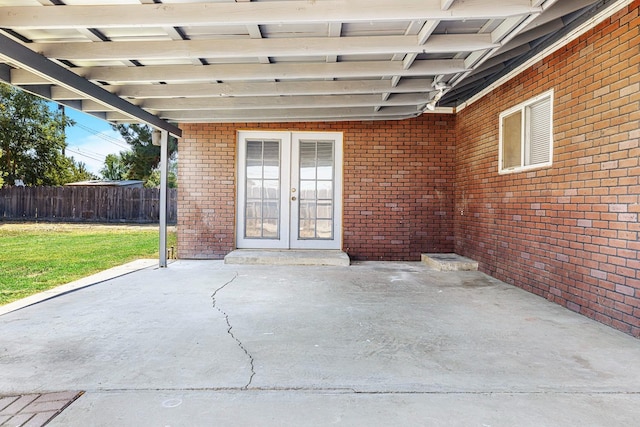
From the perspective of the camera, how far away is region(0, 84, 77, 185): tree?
1515cm

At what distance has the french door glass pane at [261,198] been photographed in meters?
6.83

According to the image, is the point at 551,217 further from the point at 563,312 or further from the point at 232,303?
the point at 232,303

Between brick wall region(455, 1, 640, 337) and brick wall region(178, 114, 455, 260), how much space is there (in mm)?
1458

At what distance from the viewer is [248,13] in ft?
9.34

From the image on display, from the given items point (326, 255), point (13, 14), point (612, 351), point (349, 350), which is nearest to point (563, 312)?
point (612, 351)

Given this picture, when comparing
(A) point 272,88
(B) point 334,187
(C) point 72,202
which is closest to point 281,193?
(B) point 334,187

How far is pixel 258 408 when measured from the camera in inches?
73.6

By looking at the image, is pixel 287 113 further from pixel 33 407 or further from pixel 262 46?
pixel 33 407

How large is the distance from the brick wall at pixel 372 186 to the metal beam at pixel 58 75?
5.18 ft

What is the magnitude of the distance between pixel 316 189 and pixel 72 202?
1317 centimetres

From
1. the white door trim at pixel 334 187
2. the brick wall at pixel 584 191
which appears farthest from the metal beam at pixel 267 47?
the white door trim at pixel 334 187

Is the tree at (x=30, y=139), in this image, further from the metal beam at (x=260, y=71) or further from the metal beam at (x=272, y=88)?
the metal beam at (x=260, y=71)

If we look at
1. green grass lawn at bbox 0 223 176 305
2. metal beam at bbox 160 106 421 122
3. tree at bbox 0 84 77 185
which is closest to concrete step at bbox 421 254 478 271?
metal beam at bbox 160 106 421 122

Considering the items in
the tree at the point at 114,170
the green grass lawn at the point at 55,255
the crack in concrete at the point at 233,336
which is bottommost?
the green grass lawn at the point at 55,255
